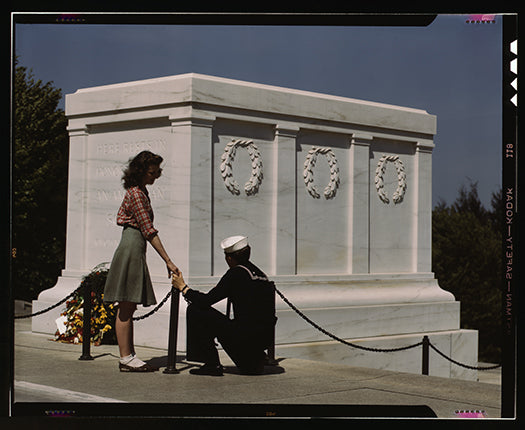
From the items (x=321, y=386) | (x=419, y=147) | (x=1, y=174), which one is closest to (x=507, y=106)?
(x=321, y=386)

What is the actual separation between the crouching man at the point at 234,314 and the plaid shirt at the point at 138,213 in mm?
597

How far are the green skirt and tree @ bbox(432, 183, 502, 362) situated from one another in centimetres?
1993

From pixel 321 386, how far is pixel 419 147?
6854 millimetres

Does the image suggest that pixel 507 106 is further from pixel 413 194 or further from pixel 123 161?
pixel 413 194

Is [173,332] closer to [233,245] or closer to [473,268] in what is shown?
[233,245]

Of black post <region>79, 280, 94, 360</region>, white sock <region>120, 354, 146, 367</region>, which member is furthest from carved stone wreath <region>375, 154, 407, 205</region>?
white sock <region>120, 354, 146, 367</region>

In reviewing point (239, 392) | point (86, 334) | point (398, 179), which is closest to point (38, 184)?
point (398, 179)

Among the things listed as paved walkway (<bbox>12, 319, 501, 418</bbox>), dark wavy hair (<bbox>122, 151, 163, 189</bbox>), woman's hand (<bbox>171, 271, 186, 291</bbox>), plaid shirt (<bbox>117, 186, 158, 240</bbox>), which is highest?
dark wavy hair (<bbox>122, 151, 163, 189</bbox>)

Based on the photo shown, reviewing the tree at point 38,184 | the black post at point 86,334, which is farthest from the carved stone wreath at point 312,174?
the tree at point 38,184

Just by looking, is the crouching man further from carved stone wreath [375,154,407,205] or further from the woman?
carved stone wreath [375,154,407,205]

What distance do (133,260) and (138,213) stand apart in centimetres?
44

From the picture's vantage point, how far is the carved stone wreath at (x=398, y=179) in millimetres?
13812

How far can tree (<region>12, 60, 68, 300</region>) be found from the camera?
21703 millimetres

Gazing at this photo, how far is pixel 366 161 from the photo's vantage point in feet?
44.3
